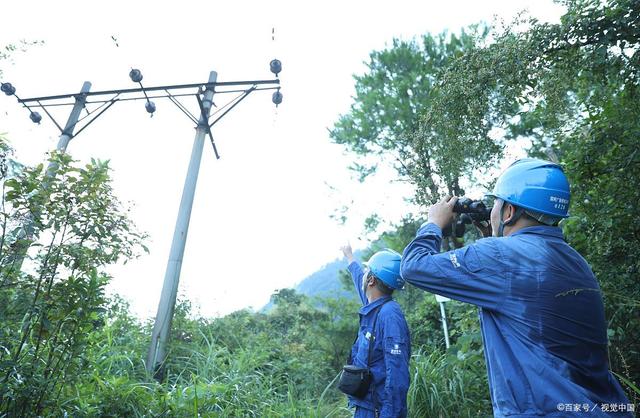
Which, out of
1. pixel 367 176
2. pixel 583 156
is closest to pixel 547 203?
pixel 583 156

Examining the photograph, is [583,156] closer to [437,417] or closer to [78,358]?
[437,417]

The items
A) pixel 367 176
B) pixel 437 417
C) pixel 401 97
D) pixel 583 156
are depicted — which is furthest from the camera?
pixel 367 176

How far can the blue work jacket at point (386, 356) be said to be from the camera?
10.1 feet

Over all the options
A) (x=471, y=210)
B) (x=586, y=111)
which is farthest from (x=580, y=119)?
(x=471, y=210)

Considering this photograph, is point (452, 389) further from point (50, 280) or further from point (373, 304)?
point (50, 280)

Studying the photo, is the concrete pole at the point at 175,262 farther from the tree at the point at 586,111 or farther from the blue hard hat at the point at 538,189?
the blue hard hat at the point at 538,189

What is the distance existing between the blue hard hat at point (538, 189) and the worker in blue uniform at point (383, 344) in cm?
157

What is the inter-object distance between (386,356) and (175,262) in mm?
3847

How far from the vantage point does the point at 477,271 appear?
1.84 m

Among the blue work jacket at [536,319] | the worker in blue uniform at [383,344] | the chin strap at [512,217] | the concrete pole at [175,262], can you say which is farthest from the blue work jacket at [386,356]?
the concrete pole at [175,262]

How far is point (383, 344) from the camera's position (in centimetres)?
331

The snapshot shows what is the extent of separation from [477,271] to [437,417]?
3.75 m

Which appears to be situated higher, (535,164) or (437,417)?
(535,164)

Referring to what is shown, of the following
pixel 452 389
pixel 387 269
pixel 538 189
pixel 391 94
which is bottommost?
pixel 452 389
